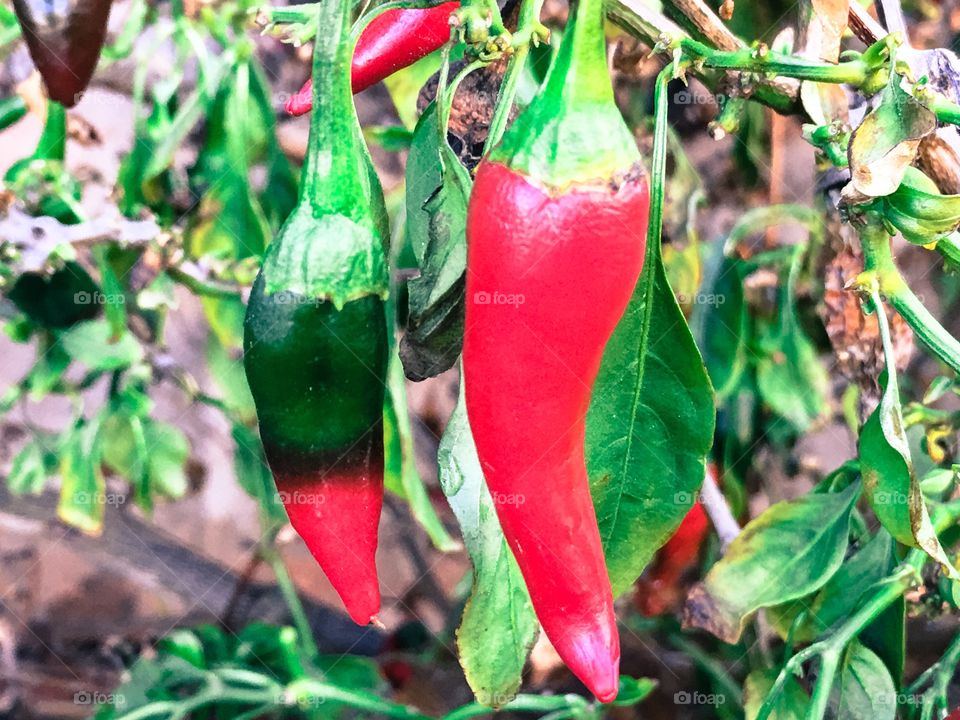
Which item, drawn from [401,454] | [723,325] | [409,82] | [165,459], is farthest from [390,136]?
[165,459]

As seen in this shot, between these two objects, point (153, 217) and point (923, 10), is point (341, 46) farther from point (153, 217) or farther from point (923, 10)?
point (923, 10)

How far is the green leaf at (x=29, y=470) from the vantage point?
1.36 m

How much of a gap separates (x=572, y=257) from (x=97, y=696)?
1315 mm

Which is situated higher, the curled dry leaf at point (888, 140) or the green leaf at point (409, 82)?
the curled dry leaf at point (888, 140)

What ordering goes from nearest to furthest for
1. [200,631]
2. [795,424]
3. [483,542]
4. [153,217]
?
1. [483,542]
2. [153,217]
3. [795,424]
4. [200,631]

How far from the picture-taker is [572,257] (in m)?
0.43

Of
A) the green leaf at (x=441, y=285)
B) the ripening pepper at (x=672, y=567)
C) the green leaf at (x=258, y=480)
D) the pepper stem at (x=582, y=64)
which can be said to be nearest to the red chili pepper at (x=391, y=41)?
the green leaf at (x=441, y=285)

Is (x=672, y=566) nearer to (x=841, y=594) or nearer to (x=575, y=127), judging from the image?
(x=841, y=594)

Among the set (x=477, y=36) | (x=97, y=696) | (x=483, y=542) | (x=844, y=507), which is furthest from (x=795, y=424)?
(x=97, y=696)

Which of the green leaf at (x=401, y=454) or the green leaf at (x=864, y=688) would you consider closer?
the green leaf at (x=864, y=688)

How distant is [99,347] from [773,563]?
2.71 feet

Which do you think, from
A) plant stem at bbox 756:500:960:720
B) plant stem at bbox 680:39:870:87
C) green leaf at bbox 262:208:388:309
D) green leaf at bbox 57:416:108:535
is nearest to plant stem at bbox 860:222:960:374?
plant stem at bbox 680:39:870:87

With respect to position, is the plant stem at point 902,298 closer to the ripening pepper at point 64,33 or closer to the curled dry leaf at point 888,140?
the curled dry leaf at point 888,140

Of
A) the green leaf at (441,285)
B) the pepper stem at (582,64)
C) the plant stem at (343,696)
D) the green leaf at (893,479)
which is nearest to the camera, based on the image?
the pepper stem at (582,64)
